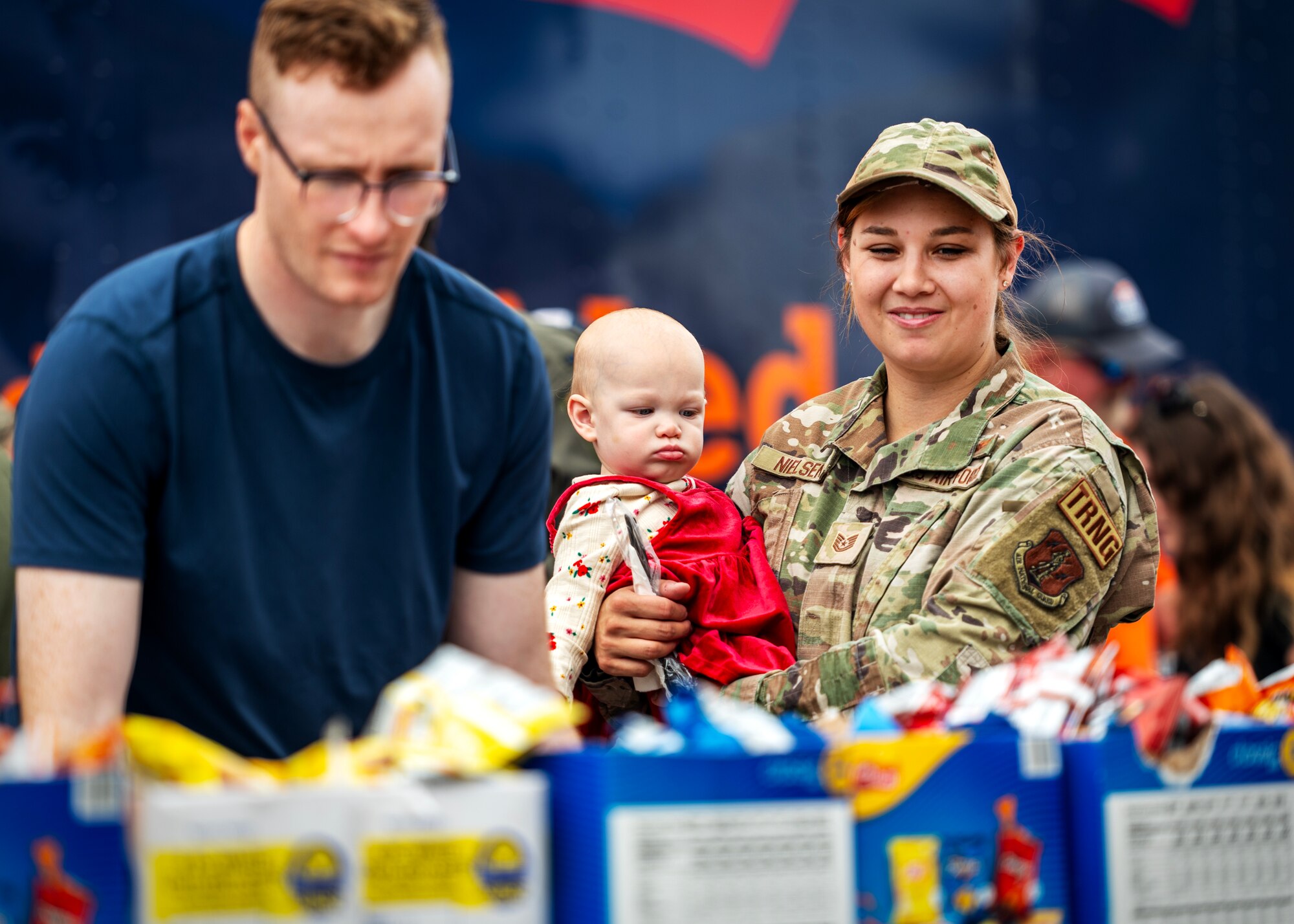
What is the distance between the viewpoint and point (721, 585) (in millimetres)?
2375

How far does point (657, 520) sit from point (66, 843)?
1520 mm

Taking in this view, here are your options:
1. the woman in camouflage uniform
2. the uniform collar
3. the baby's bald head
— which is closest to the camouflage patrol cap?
the woman in camouflage uniform

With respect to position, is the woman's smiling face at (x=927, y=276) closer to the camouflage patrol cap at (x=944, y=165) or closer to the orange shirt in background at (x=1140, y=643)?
the camouflage patrol cap at (x=944, y=165)

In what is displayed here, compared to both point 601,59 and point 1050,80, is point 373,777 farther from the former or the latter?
point 1050,80

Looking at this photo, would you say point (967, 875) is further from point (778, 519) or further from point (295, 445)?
point (778, 519)

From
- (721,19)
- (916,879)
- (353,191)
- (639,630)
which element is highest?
(721,19)

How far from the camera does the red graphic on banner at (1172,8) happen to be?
186 inches

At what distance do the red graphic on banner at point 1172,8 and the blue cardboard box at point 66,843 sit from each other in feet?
15.0

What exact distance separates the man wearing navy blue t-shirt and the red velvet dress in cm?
52

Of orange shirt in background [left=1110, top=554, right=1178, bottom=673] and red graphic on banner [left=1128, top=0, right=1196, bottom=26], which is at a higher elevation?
red graphic on banner [left=1128, top=0, right=1196, bottom=26]

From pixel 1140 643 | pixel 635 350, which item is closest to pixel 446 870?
pixel 635 350

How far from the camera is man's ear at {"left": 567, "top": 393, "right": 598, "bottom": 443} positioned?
2.67 metres

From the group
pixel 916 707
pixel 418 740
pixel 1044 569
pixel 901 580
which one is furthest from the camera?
pixel 901 580

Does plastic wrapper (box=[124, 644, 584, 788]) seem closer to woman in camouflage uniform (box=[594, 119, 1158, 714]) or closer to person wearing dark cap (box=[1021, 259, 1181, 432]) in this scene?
woman in camouflage uniform (box=[594, 119, 1158, 714])
